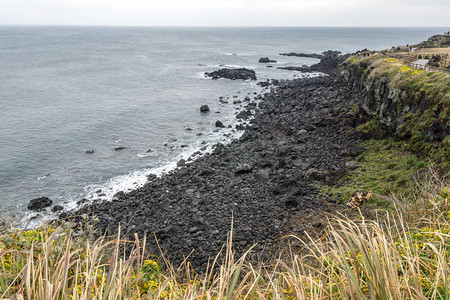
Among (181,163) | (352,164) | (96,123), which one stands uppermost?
(352,164)

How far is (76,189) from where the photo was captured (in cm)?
2345

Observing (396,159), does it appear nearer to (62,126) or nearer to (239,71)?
(62,126)

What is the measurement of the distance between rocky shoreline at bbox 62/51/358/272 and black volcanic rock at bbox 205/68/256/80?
34435 mm

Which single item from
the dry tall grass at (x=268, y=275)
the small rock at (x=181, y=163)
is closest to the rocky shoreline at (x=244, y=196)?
the small rock at (x=181, y=163)

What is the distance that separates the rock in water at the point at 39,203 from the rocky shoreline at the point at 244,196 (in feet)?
10.4

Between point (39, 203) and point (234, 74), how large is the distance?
51.9m

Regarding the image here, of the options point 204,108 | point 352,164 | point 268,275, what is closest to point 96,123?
point 204,108

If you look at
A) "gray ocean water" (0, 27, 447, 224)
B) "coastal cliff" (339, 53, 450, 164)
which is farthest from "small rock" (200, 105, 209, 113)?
"coastal cliff" (339, 53, 450, 164)

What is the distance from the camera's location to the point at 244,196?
19.3m

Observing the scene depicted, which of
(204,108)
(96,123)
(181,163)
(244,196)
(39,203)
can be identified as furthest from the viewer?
→ (204,108)

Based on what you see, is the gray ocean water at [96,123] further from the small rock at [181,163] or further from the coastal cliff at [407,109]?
the coastal cliff at [407,109]

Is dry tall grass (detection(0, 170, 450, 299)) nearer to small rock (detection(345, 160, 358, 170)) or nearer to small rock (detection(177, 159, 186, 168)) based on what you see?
small rock (detection(345, 160, 358, 170))

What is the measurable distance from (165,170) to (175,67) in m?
56.7

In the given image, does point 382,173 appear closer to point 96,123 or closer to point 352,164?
point 352,164
